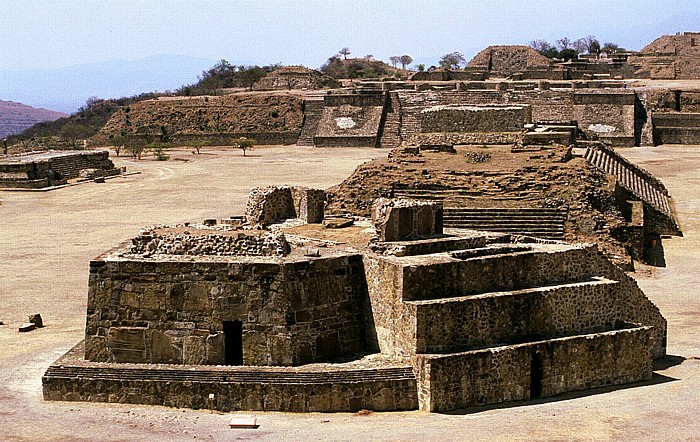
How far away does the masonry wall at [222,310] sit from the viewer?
15.7 meters

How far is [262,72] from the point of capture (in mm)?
96938

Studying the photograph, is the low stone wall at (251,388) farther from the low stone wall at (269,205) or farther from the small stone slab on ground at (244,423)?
the low stone wall at (269,205)

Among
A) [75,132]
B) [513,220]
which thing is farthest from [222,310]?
[75,132]

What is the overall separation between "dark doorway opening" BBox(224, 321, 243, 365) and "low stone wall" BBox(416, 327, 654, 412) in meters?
2.78

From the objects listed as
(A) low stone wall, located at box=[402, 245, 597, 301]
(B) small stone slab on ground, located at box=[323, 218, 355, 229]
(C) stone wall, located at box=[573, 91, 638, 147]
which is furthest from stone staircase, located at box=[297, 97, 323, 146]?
(A) low stone wall, located at box=[402, 245, 597, 301]

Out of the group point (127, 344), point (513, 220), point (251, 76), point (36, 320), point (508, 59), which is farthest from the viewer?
point (251, 76)

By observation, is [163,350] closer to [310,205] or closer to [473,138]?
[310,205]

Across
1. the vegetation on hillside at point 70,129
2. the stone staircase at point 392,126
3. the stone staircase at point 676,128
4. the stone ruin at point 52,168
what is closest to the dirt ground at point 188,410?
the stone ruin at point 52,168

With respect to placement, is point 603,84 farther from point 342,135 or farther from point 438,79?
point 342,135

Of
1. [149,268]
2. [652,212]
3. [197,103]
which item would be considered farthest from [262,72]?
[149,268]

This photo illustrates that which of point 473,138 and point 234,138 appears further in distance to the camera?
point 234,138

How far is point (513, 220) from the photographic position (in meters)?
27.0

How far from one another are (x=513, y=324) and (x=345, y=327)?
8.43 ft

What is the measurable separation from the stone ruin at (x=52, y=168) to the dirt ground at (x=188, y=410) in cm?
→ 520
